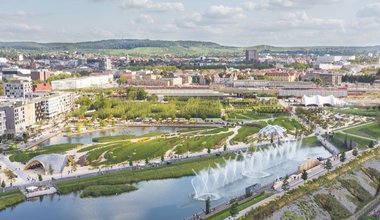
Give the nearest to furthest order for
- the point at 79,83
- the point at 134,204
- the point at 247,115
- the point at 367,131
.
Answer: the point at 134,204 → the point at 367,131 → the point at 247,115 → the point at 79,83

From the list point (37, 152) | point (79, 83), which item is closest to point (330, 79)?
point (79, 83)

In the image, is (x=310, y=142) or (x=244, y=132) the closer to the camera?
(x=310, y=142)

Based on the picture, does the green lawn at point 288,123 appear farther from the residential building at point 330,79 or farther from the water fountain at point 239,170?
the residential building at point 330,79

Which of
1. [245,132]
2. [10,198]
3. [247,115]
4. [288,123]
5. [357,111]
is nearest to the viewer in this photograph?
[10,198]

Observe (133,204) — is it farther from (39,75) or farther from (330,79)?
(330,79)

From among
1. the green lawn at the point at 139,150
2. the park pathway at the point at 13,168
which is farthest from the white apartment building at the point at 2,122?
the green lawn at the point at 139,150

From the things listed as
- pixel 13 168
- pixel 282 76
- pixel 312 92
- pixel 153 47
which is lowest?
pixel 13 168

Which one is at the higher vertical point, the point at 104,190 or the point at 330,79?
the point at 330,79

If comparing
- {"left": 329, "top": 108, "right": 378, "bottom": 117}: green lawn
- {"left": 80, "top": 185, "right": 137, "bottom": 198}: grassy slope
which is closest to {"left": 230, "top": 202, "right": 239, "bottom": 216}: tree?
{"left": 80, "top": 185, "right": 137, "bottom": 198}: grassy slope
